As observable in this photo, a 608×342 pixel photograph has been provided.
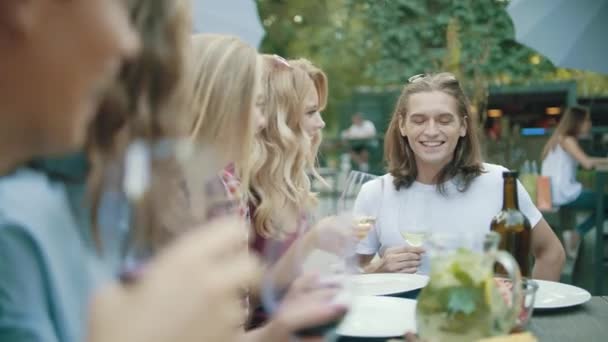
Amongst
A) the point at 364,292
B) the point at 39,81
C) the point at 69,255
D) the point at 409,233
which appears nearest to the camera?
the point at 39,81

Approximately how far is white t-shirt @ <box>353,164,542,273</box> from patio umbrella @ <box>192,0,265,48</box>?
1259mm

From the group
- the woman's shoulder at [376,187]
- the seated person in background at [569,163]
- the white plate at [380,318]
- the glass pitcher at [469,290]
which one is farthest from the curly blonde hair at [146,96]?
the seated person in background at [569,163]

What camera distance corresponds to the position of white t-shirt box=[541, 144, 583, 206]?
6086mm

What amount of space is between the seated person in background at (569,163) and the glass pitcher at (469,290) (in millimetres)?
4544

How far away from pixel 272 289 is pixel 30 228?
0.33m

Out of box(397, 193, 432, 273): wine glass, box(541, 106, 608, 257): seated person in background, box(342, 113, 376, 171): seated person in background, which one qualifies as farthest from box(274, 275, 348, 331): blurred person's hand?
box(342, 113, 376, 171): seated person in background

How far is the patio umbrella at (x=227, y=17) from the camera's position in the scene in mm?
3656

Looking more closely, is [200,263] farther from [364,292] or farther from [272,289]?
[364,292]

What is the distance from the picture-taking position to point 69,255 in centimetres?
95

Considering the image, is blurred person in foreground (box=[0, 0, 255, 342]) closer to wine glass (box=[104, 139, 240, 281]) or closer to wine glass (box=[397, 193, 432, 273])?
wine glass (box=[104, 139, 240, 281])

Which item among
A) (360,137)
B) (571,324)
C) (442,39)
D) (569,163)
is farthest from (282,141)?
(360,137)

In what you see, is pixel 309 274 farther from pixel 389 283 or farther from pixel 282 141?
pixel 282 141

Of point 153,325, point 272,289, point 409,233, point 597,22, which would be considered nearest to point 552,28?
point 597,22

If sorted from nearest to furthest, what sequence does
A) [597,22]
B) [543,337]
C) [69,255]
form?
[69,255] → [543,337] → [597,22]
